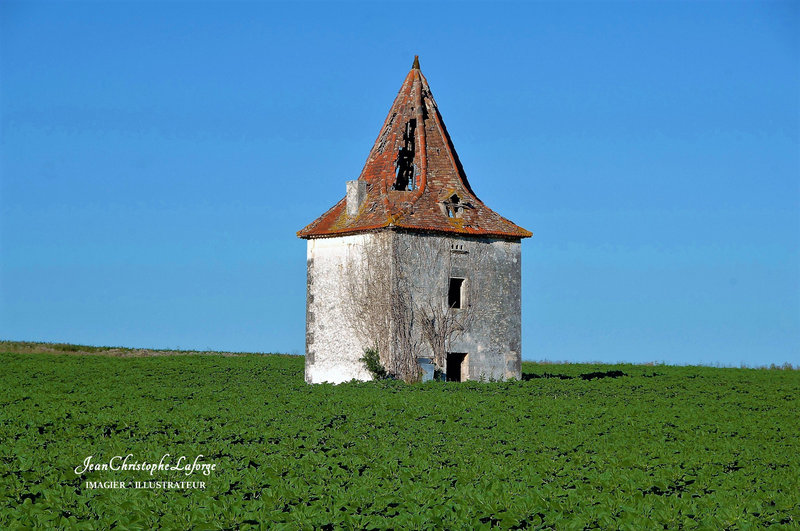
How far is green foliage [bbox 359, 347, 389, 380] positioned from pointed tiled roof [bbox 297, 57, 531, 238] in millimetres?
3466

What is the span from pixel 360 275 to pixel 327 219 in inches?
108

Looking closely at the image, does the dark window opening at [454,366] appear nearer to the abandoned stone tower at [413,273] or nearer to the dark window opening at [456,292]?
the abandoned stone tower at [413,273]

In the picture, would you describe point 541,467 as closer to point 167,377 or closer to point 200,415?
point 200,415

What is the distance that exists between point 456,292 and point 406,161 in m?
4.60

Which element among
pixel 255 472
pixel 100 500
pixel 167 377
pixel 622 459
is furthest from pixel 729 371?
pixel 100 500

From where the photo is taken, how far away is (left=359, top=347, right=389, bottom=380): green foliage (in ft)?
83.1

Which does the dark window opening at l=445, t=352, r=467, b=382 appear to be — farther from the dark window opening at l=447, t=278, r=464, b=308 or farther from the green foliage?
the green foliage

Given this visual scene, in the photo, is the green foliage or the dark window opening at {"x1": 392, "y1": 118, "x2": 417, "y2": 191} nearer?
the green foliage

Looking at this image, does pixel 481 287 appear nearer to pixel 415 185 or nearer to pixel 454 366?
pixel 454 366

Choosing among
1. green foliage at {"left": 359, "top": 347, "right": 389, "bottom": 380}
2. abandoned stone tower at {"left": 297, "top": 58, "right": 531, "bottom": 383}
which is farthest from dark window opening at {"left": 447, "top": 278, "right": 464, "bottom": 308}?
green foliage at {"left": 359, "top": 347, "right": 389, "bottom": 380}

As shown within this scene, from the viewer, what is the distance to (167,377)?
3014cm

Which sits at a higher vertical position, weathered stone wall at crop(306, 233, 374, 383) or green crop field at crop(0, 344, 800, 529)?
weathered stone wall at crop(306, 233, 374, 383)

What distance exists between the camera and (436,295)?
25844 mm

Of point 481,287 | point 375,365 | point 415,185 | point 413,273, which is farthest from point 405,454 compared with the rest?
point 415,185
